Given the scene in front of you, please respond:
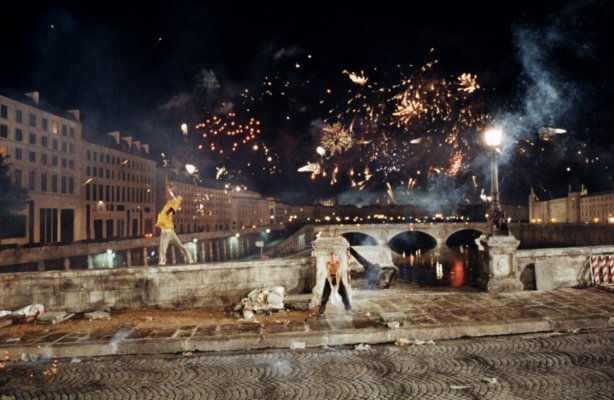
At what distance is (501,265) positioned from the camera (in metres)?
10.9

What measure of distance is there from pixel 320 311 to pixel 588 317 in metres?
5.33

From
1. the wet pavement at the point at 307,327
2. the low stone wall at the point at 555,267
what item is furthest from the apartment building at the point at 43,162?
the low stone wall at the point at 555,267

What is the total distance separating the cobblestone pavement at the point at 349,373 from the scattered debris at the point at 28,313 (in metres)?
2.41

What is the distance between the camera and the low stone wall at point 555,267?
11.1m

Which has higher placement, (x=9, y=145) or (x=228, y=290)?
(x=9, y=145)

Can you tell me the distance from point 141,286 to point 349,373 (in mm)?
5981

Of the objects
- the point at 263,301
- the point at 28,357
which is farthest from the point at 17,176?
the point at 263,301

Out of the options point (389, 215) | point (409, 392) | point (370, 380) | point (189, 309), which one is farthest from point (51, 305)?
point (389, 215)

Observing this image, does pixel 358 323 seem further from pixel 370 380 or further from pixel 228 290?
pixel 228 290

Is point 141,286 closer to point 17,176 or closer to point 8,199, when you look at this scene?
point 8,199

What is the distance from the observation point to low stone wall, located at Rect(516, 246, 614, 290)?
11.1 metres

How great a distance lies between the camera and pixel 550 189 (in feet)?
309

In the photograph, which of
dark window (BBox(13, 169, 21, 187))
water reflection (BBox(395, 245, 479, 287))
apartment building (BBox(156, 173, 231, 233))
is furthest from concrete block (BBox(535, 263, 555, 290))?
apartment building (BBox(156, 173, 231, 233))

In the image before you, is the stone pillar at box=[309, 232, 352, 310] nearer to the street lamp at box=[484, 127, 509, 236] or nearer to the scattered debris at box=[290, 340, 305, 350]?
the scattered debris at box=[290, 340, 305, 350]
